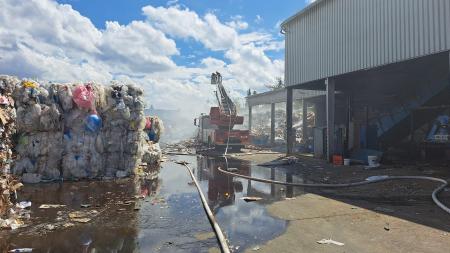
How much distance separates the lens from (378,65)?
13.4 meters

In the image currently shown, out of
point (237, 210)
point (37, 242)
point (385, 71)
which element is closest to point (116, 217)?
point (37, 242)

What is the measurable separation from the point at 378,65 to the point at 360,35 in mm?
1848

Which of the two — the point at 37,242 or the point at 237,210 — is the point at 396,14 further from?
the point at 37,242

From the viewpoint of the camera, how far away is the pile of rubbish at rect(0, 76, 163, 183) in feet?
33.7

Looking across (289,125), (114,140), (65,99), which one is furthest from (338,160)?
(65,99)

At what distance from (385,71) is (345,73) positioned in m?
2.13

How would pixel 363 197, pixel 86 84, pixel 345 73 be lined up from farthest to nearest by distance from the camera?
pixel 345 73
pixel 86 84
pixel 363 197

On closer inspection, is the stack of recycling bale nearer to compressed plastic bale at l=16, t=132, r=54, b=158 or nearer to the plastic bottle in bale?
compressed plastic bale at l=16, t=132, r=54, b=158

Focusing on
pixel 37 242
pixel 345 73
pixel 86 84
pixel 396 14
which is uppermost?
pixel 396 14

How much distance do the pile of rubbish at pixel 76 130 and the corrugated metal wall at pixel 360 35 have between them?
926 centimetres

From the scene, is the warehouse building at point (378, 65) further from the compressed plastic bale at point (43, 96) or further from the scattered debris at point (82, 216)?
the compressed plastic bale at point (43, 96)

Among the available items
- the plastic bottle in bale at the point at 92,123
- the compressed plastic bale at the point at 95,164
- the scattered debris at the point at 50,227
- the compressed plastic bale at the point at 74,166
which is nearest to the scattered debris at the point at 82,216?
the scattered debris at the point at 50,227

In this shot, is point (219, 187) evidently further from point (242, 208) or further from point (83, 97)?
point (83, 97)

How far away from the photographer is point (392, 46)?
12688 mm
